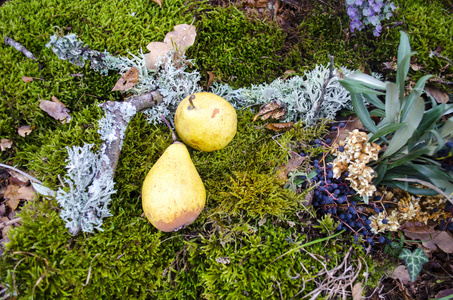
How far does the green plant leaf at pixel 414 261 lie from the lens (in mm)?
2076

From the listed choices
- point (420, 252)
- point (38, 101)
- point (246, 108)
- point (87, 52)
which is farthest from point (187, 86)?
point (420, 252)

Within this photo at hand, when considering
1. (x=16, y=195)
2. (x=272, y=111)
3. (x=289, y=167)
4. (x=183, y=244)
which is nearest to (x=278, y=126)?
(x=272, y=111)

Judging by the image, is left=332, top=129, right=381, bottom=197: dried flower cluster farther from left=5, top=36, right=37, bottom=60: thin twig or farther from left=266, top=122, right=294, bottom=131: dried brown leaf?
left=5, top=36, right=37, bottom=60: thin twig

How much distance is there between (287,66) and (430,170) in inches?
61.6

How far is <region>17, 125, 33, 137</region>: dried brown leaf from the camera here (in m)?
2.32

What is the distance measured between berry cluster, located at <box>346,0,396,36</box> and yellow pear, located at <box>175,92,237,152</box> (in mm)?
1532

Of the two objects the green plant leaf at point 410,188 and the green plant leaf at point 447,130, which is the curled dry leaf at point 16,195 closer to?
the green plant leaf at point 410,188

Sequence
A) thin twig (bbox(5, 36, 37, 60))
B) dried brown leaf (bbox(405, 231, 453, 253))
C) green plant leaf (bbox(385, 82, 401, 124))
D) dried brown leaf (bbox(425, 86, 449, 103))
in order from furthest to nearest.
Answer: dried brown leaf (bbox(425, 86, 449, 103)) → thin twig (bbox(5, 36, 37, 60)) → dried brown leaf (bbox(405, 231, 453, 253)) → green plant leaf (bbox(385, 82, 401, 124))

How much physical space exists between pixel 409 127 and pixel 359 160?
39 cm

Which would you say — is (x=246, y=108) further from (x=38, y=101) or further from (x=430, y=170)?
(x=38, y=101)

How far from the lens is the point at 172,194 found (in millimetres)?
1854

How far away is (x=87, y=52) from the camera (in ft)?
7.98

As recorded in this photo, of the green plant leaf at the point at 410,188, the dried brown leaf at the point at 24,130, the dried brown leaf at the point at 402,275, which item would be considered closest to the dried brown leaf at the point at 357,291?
the dried brown leaf at the point at 402,275

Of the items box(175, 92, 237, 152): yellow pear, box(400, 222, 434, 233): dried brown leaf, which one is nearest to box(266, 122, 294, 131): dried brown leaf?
box(175, 92, 237, 152): yellow pear
